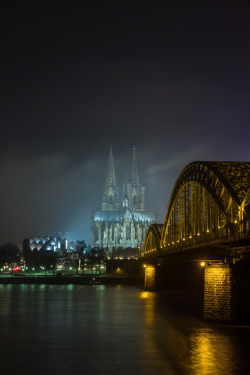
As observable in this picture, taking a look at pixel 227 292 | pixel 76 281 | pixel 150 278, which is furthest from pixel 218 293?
pixel 76 281

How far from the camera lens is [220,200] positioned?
64.8m

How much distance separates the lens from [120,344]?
43688 mm

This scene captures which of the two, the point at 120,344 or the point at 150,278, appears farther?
the point at 150,278

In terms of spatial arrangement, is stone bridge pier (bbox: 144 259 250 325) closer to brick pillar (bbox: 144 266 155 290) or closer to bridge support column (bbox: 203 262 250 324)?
bridge support column (bbox: 203 262 250 324)

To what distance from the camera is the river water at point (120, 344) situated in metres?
34.1

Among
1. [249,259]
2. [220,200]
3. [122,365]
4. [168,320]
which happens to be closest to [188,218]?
[220,200]

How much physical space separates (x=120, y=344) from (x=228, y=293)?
10854mm

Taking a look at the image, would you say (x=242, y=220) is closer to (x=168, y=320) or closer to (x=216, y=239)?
(x=216, y=239)

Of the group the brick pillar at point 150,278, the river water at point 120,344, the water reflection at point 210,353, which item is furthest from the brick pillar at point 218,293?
the brick pillar at point 150,278

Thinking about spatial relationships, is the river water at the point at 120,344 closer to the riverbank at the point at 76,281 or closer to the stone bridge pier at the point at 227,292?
the stone bridge pier at the point at 227,292

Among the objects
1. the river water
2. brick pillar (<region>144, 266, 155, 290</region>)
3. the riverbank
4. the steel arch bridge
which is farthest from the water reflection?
the riverbank

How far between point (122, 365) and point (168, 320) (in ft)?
83.4

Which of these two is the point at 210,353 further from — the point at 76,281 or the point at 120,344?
the point at 76,281

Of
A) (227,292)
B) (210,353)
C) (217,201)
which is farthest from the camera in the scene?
(217,201)
